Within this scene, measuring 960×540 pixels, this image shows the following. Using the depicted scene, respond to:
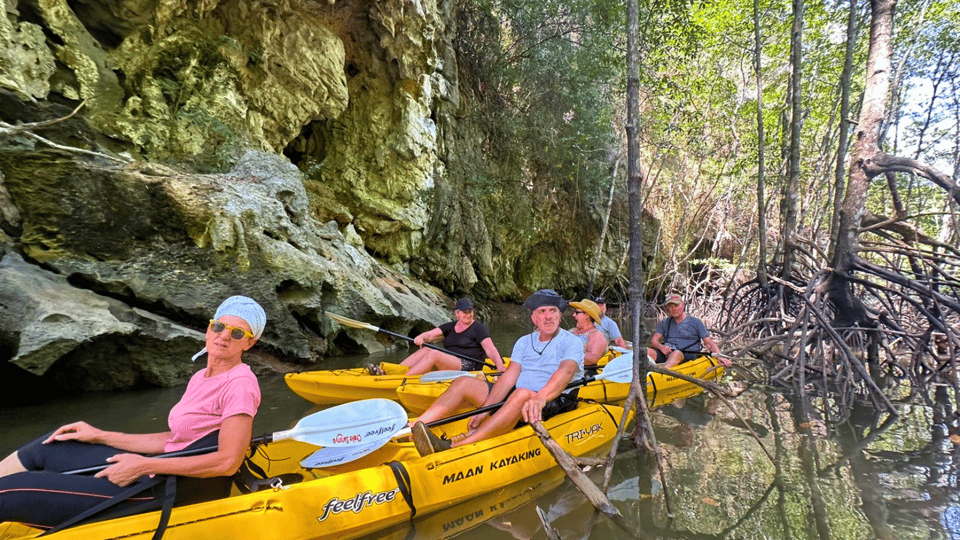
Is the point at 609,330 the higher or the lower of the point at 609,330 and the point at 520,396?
the lower

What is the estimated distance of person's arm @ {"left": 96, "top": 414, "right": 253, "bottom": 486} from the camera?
6.63 feet

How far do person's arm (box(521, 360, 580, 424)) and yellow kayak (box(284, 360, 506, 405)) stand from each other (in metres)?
2.17

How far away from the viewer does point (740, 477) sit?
3.72 m

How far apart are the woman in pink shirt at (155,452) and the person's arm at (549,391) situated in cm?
195

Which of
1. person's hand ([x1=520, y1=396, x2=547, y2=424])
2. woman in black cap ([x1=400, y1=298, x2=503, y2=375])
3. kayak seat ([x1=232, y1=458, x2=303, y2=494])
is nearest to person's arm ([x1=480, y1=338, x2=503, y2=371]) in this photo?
woman in black cap ([x1=400, y1=298, x2=503, y2=375])

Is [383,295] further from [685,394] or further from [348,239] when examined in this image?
[685,394]

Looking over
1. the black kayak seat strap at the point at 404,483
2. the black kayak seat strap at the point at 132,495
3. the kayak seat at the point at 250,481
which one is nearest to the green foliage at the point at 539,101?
the black kayak seat strap at the point at 404,483

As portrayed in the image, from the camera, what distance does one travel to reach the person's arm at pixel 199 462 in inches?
79.6

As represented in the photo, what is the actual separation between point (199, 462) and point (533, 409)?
214 centimetres

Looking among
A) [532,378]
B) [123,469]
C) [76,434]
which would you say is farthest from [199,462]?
[532,378]

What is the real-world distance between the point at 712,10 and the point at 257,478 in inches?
575

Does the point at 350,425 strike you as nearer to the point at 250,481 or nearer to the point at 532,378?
the point at 250,481

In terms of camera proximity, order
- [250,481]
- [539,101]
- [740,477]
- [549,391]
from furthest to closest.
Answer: [539,101]
[740,477]
[549,391]
[250,481]

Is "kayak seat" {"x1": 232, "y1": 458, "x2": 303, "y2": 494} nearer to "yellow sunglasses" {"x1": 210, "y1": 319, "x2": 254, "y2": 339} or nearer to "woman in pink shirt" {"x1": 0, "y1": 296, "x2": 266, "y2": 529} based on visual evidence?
"woman in pink shirt" {"x1": 0, "y1": 296, "x2": 266, "y2": 529}
